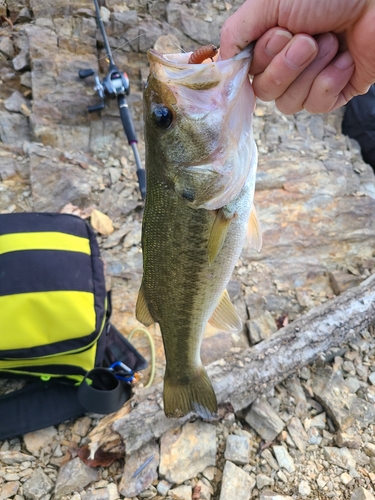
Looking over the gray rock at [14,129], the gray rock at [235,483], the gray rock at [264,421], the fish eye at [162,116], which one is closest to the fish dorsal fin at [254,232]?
the fish eye at [162,116]

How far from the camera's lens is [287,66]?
137 centimetres

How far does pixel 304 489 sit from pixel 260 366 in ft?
2.54

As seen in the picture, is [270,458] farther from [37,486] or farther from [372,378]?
[37,486]

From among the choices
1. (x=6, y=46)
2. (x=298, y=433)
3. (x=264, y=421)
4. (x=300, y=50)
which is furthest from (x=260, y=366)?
(x=6, y=46)

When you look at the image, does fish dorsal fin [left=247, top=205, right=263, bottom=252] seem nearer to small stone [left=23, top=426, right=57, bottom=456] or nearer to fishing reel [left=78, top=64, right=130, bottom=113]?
small stone [left=23, top=426, right=57, bottom=456]

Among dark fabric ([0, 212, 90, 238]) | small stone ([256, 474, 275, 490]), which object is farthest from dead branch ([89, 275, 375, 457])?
dark fabric ([0, 212, 90, 238])

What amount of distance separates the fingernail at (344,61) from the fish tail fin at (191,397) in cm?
170

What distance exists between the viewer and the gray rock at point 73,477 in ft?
6.75

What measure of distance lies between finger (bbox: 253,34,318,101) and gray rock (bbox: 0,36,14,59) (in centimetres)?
460

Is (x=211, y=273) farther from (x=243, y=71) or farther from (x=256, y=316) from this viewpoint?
(x=256, y=316)

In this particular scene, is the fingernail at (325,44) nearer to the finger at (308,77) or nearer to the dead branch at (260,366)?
the finger at (308,77)

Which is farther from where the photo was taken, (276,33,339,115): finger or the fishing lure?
(276,33,339,115): finger

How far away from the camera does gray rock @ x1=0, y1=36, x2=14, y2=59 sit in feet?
15.2

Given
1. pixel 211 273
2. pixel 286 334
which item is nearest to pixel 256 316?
pixel 286 334
